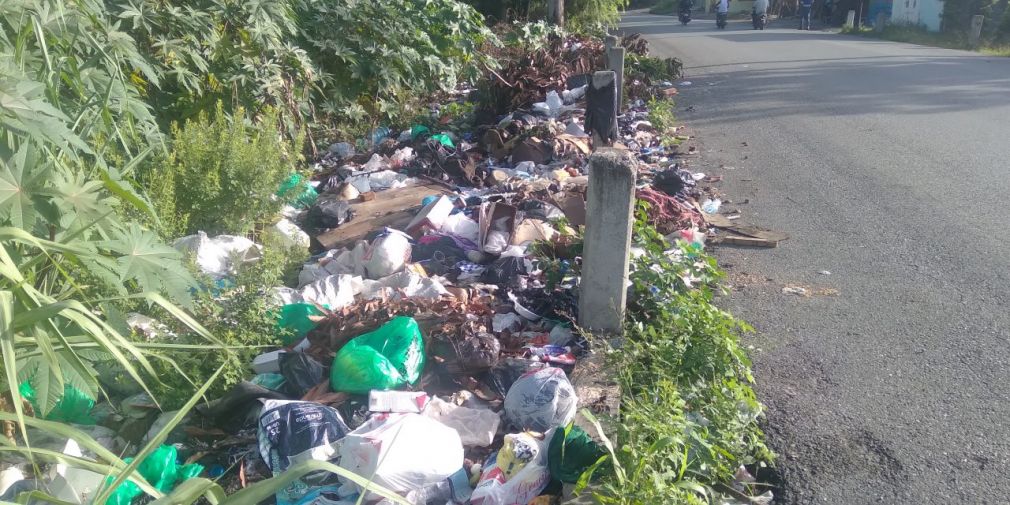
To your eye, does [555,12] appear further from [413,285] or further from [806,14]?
[806,14]

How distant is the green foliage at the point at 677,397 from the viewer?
2438 millimetres

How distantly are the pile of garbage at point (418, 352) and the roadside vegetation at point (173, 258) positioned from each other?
20 cm

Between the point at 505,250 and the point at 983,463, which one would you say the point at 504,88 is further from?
the point at 983,463

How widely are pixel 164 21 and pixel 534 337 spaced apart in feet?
13.0

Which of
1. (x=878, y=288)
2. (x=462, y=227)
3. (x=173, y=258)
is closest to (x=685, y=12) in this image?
(x=462, y=227)

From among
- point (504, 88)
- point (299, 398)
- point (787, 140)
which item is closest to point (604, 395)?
point (299, 398)

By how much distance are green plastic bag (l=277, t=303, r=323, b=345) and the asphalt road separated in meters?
2.18

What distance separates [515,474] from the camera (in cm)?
257

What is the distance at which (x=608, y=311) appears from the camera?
3.54m

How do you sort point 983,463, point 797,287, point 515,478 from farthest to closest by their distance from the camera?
point 797,287, point 983,463, point 515,478

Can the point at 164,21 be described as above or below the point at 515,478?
above

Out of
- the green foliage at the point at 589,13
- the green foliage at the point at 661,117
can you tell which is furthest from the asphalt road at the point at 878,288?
the green foliage at the point at 589,13

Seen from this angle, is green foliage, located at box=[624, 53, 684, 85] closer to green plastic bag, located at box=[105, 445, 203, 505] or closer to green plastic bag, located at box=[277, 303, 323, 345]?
green plastic bag, located at box=[277, 303, 323, 345]

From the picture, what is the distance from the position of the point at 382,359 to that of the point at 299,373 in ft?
1.27
